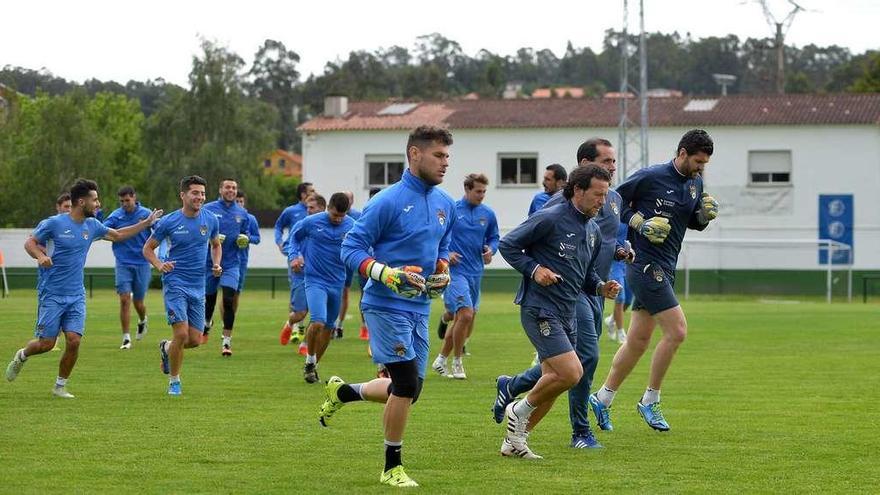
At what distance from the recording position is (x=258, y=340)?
22.9 m

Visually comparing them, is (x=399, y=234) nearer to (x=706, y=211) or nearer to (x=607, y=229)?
(x=607, y=229)

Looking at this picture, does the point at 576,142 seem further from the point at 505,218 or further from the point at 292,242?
the point at 292,242

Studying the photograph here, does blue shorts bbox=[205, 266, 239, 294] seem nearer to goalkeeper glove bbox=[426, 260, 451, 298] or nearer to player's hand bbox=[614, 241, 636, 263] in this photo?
player's hand bbox=[614, 241, 636, 263]

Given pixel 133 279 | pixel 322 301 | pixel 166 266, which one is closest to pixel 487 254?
pixel 322 301

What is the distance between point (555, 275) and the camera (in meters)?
9.32

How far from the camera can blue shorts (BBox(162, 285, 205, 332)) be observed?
46.4ft

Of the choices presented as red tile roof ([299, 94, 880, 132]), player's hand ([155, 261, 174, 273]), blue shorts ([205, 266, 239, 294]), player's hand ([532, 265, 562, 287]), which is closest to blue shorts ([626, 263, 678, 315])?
player's hand ([532, 265, 562, 287])

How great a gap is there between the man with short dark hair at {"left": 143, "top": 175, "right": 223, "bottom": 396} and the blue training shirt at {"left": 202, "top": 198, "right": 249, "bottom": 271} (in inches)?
236

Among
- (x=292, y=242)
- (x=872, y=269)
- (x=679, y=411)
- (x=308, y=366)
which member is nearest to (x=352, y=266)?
(x=679, y=411)

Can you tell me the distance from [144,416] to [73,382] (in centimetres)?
365

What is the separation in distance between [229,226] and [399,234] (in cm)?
1336

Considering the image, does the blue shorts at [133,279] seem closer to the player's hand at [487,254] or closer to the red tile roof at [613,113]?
the player's hand at [487,254]

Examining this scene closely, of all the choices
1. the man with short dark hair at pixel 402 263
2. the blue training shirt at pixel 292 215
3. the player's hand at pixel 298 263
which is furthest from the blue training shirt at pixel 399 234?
the blue training shirt at pixel 292 215

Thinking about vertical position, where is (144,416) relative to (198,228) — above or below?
below
